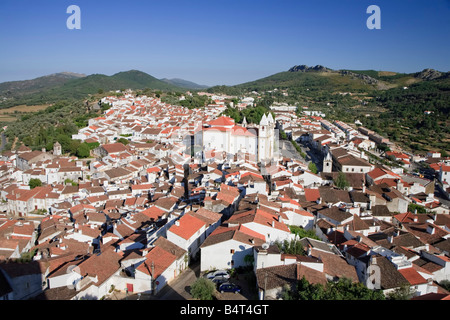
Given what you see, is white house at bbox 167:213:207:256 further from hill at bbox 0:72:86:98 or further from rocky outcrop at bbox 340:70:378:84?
hill at bbox 0:72:86:98

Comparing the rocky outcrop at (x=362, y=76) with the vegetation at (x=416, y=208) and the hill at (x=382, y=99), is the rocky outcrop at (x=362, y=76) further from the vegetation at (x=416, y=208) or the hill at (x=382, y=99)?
the vegetation at (x=416, y=208)

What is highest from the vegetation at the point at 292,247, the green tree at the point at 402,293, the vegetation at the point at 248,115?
the vegetation at the point at 248,115

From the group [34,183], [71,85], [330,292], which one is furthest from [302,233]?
[71,85]

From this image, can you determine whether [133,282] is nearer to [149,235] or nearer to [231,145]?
[149,235]

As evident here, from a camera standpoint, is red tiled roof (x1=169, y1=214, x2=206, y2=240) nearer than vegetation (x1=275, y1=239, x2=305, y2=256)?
No

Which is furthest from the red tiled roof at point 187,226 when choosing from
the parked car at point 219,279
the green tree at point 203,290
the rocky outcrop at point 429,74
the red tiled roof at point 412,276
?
the rocky outcrop at point 429,74

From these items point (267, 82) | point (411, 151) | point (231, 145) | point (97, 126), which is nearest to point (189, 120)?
point (97, 126)

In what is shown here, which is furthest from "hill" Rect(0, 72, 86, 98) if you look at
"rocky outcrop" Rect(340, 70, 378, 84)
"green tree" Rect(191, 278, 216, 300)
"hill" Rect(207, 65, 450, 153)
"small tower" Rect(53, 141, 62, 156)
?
"green tree" Rect(191, 278, 216, 300)
